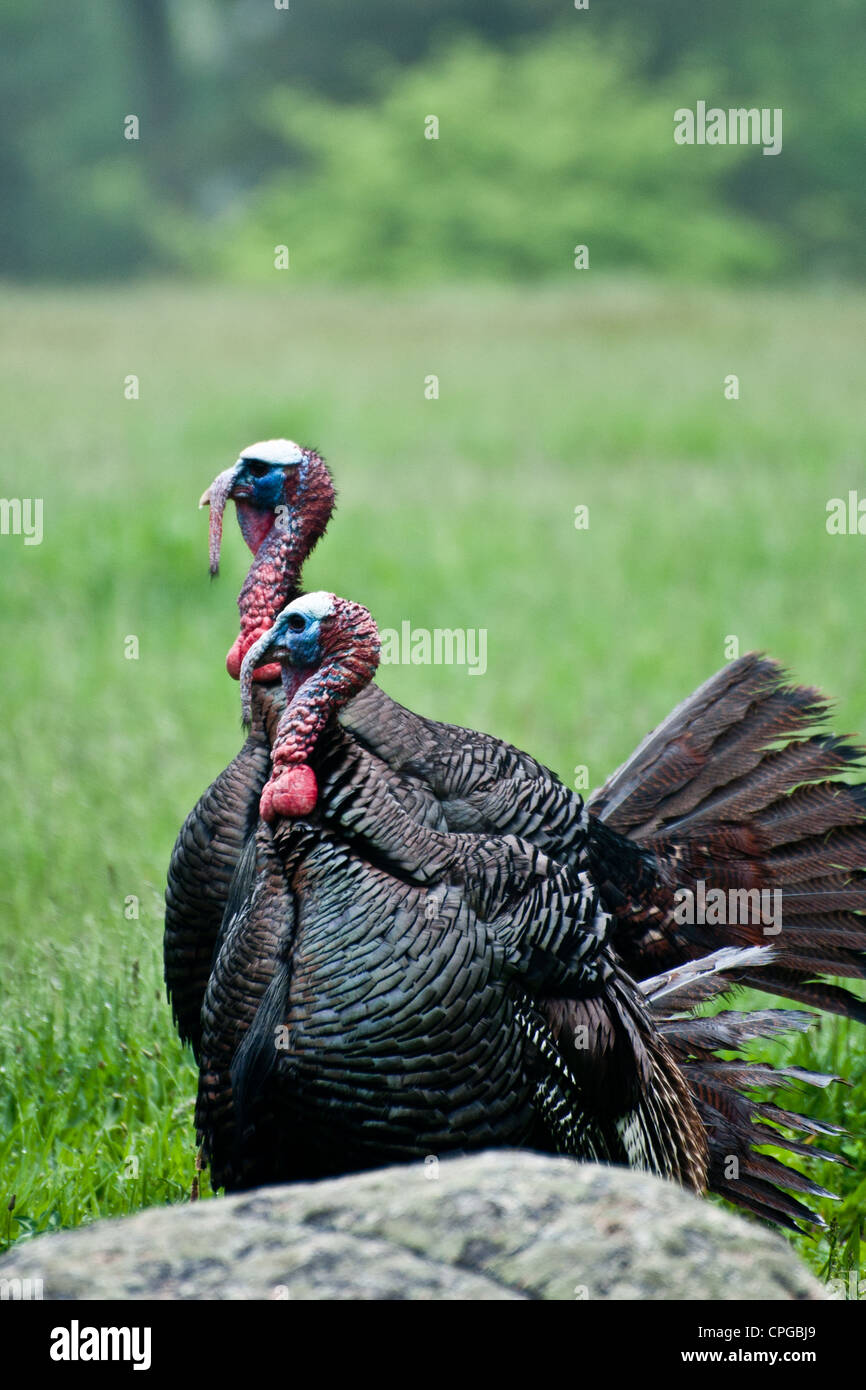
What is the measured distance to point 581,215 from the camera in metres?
27.4

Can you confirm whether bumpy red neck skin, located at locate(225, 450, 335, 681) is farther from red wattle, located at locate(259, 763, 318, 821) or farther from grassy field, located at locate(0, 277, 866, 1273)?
grassy field, located at locate(0, 277, 866, 1273)

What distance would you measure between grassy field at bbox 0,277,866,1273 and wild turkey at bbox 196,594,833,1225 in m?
0.72

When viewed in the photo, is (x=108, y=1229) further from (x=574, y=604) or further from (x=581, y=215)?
(x=581, y=215)

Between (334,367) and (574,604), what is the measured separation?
20.8 ft

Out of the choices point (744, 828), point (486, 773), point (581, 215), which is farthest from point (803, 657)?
point (581, 215)

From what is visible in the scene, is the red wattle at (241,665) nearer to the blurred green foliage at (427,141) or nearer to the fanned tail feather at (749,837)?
the fanned tail feather at (749,837)

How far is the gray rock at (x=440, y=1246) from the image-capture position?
84.0 inches

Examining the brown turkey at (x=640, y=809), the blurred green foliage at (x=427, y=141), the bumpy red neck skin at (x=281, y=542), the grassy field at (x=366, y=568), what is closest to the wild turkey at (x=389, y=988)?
the brown turkey at (x=640, y=809)

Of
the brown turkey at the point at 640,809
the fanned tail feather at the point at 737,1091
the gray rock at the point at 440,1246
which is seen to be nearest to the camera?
the gray rock at the point at 440,1246

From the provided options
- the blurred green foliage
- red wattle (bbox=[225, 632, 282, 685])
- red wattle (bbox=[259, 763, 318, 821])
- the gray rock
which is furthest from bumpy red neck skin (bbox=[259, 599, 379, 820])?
the blurred green foliage

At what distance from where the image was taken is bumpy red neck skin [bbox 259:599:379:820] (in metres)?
3.11

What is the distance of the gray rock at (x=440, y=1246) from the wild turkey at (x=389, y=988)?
25.0 inches

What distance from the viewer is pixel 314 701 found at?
3.17 meters

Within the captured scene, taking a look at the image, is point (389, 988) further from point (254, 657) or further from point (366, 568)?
point (366, 568)
